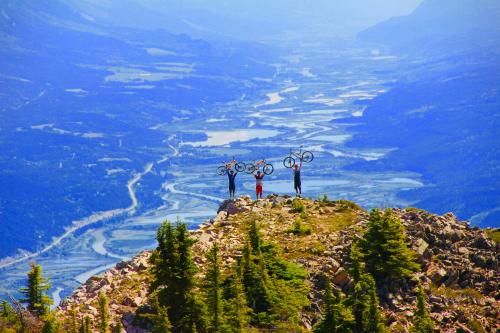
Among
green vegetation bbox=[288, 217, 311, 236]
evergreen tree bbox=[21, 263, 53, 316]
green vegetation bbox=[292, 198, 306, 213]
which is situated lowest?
evergreen tree bbox=[21, 263, 53, 316]

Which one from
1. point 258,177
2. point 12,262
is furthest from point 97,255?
point 258,177

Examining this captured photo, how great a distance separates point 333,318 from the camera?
90.1ft

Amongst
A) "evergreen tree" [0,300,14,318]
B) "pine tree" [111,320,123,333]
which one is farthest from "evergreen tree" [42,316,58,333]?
"evergreen tree" [0,300,14,318]

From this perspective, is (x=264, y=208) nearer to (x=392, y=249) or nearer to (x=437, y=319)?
(x=392, y=249)

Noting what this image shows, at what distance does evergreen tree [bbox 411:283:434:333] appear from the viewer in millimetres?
27375

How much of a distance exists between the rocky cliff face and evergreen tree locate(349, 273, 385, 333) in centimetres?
140

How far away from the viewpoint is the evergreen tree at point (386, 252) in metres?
31.9

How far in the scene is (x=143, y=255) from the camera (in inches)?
1454

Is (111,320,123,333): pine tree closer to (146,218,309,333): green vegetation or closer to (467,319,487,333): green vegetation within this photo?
(146,218,309,333): green vegetation

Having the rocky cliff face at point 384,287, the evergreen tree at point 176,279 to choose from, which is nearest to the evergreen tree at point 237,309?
the evergreen tree at point 176,279

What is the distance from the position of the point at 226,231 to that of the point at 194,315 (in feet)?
34.8

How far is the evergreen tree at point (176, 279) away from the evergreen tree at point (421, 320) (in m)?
6.87

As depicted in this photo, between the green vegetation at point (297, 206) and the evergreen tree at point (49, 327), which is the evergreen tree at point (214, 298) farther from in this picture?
the green vegetation at point (297, 206)

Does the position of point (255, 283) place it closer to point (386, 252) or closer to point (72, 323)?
point (386, 252)
